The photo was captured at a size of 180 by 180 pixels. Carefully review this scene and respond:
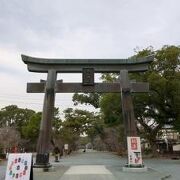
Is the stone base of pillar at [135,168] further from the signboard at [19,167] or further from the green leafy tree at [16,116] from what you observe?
the green leafy tree at [16,116]

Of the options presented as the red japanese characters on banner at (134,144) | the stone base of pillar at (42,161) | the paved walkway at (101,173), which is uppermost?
the red japanese characters on banner at (134,144)

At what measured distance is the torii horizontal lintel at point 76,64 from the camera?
22.0 metres

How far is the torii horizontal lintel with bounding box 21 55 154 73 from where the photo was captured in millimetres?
22031

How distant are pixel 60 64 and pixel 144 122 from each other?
74.8 ft

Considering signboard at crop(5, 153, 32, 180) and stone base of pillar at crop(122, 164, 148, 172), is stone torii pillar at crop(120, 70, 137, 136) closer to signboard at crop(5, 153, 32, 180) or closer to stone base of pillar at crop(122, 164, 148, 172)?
stone base of pillar at crop(122, 164, 148, 172)

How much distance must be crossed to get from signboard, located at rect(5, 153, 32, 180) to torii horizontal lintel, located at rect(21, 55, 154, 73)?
13.4 meters

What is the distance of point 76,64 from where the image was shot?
72.5 feet

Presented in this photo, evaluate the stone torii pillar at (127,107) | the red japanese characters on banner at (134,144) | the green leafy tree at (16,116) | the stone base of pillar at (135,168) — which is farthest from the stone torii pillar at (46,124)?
the green leafy tree at (16,116)

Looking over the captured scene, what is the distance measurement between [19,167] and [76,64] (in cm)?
1372

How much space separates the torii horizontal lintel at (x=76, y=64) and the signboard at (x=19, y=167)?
13.4m

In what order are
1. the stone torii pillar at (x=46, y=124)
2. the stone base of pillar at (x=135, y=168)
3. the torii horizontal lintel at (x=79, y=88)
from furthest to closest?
1. the torii horizontal lintel at (x=79, y=88)
2. the stone torii pillar at (x=46, y=124)
3. the stone base of pillar at (x=135, y=168)

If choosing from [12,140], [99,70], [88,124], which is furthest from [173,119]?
[88,124]

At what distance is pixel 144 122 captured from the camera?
42.5m

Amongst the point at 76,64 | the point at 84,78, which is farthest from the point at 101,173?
the point at 76,64
